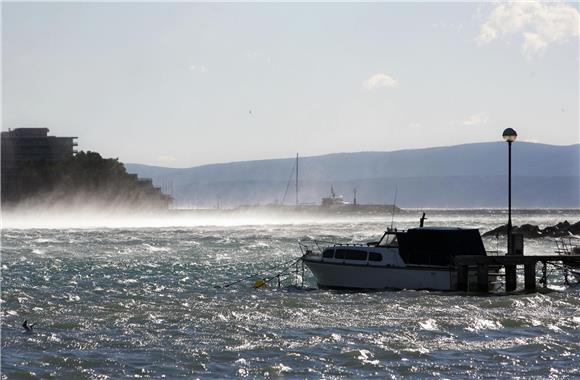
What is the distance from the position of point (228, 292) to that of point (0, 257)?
29.9m

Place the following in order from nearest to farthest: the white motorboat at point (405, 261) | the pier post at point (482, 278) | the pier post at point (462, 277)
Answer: the pier post at point (462, 277)
the pier post at point (482, 278)
the white motorboat at point (405, 261)

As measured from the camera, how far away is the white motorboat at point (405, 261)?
45688mm

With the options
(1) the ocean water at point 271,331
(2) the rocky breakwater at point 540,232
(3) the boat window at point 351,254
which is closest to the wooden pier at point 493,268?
(1) the ocean water at point 271,331

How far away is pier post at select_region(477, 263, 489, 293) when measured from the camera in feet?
149

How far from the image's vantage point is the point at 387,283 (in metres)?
46.1

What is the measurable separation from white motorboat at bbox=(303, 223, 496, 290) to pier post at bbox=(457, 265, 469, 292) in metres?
0.20

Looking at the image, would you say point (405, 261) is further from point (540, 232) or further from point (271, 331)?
point (540, 232)

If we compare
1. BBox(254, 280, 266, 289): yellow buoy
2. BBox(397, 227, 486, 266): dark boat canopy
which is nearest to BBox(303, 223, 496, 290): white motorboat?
BBox(397, 227, 486, 266): dark boat canopy

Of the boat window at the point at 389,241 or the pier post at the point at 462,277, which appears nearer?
the pier post at the point at 462,277

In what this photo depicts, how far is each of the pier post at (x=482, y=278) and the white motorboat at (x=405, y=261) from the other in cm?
24

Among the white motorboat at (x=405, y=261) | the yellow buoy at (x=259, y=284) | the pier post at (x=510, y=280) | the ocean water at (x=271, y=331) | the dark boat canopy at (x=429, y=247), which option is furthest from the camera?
the yellow buoy at (x=259, y=284)

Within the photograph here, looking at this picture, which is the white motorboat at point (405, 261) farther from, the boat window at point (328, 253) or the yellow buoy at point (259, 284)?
the yellow buoy at point (259, 284)

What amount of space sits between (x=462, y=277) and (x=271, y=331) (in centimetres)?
1459

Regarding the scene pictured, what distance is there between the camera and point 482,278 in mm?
45594
